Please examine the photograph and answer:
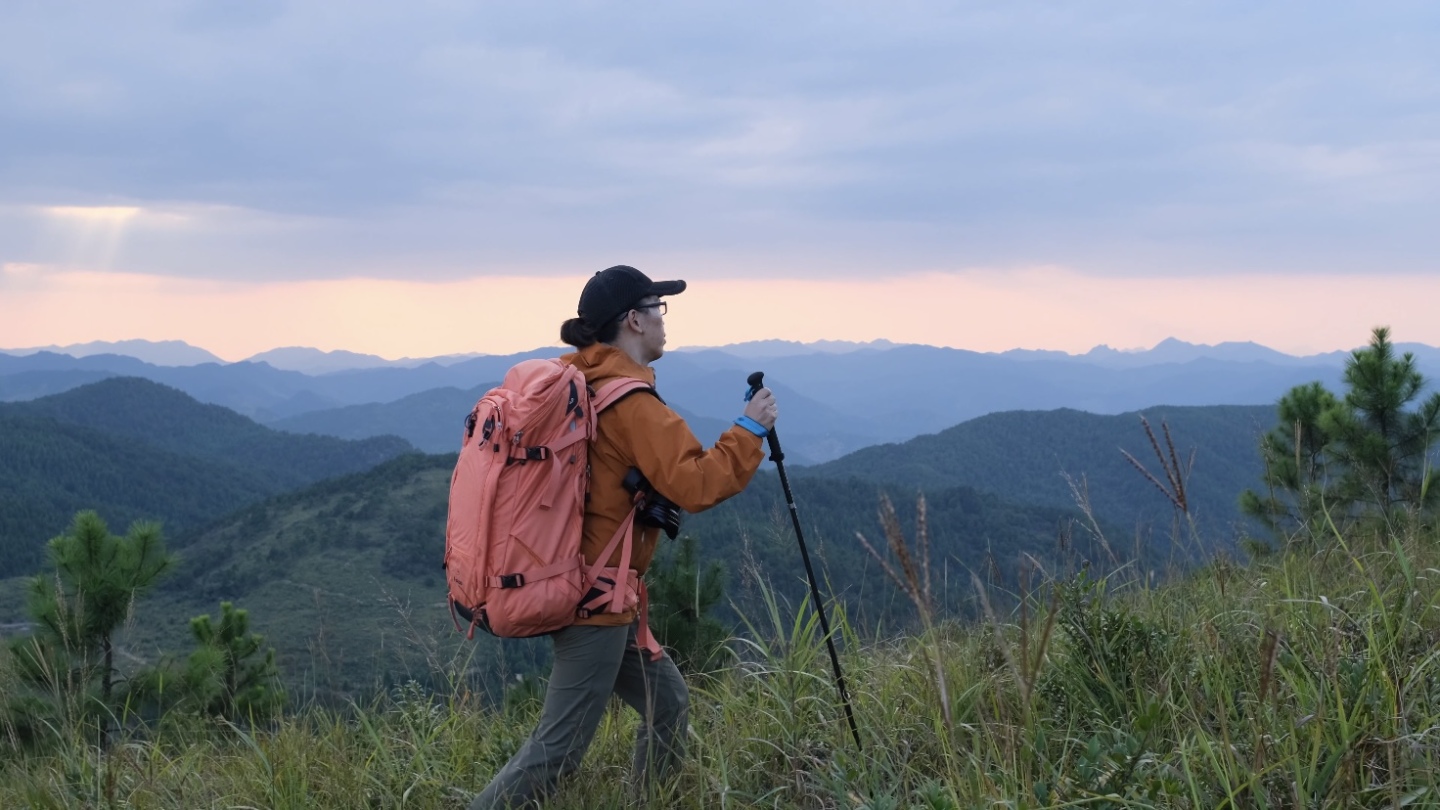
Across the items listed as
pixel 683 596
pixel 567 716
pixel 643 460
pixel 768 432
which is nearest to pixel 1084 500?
pixel 768 432

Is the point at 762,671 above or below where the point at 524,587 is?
below

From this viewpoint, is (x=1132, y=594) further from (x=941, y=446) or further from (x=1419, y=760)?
(x=941, y=446)

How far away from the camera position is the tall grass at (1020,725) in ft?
7.62

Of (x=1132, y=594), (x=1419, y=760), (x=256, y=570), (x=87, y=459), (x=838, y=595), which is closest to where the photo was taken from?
(x=1419, y=760)

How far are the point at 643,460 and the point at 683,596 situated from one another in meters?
6.12

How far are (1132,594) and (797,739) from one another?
169 cm

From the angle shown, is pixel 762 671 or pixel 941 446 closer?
pixel 762 671

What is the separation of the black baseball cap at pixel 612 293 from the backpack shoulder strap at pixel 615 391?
252 millimetres

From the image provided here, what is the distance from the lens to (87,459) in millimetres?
125938

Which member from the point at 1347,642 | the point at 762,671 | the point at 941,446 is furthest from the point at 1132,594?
the point at 941,446

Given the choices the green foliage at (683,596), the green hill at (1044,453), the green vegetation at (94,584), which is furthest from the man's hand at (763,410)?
the green hill at (1044,453)

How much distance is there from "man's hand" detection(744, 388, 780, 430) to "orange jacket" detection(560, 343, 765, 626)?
0.06m

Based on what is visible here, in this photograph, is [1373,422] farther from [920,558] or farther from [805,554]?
[920,558]

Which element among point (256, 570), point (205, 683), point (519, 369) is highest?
point (519, 369)
